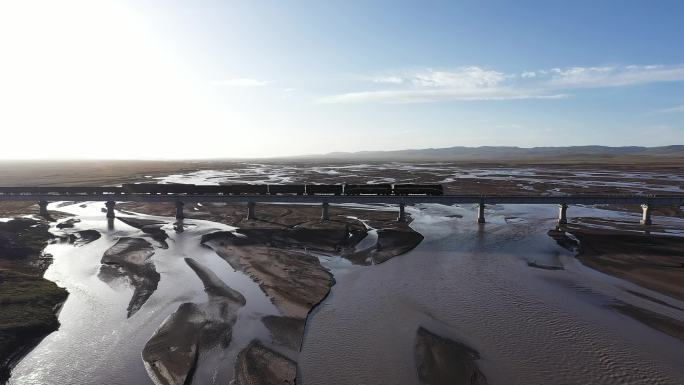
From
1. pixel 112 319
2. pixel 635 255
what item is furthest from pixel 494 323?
pixel 635 255

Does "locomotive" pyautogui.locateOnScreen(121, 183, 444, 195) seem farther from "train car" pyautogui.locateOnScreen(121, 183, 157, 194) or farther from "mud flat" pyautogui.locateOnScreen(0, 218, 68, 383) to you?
"mud flat" pyautogui.locateOnScreen(0, 218, 68, 383)

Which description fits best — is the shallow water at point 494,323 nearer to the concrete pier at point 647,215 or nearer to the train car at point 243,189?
the concrete pier at point 647,215

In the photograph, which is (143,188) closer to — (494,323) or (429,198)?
(429,198)

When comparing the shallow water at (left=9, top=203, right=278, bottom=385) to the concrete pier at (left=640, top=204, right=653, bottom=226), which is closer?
the shallow water at (left=9, top=203, right=278, bottom=385)

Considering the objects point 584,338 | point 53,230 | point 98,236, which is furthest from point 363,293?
point 53,230

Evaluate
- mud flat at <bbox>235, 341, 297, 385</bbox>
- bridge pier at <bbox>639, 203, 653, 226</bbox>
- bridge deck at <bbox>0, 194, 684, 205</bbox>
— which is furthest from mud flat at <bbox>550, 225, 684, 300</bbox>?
mud flat at <bbox>235, 341, 297, 385</bbox>
